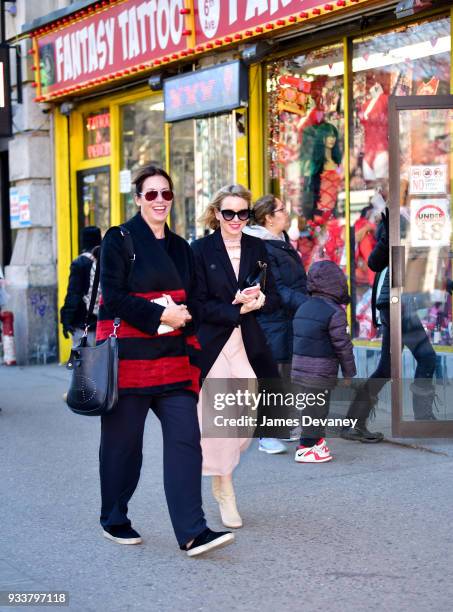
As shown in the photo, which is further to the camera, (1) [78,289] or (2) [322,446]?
(1) [78,289]

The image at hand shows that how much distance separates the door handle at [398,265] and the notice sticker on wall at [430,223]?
0.29m

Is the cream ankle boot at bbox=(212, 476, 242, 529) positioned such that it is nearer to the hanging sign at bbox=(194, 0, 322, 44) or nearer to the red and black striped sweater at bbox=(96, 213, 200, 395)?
the red and black striped sweater at bbox=(96, 213, 200, 395)

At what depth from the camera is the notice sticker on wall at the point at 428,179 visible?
833cm

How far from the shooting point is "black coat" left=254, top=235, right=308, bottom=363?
25.3ft

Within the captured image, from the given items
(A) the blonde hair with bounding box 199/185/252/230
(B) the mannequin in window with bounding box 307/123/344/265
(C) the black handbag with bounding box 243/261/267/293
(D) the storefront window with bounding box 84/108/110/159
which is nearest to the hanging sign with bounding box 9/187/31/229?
(D) the storefront window with bounding box 84/108/110/159

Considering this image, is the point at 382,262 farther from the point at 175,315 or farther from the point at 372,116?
the point at 175,315

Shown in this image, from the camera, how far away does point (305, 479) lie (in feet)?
22.3

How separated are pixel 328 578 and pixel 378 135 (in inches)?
245

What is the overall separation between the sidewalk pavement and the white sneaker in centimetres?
5

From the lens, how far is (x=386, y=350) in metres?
8.26

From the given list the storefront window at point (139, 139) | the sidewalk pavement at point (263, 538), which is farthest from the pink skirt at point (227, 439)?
the storefront window at point (139, 139)

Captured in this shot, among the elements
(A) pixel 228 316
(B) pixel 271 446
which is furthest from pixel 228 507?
(B) pixel 271 446

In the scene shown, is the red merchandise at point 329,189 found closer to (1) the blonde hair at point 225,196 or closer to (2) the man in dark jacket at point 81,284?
(2) the man in dark jacket at point 81,284

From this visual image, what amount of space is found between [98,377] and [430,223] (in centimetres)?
387
